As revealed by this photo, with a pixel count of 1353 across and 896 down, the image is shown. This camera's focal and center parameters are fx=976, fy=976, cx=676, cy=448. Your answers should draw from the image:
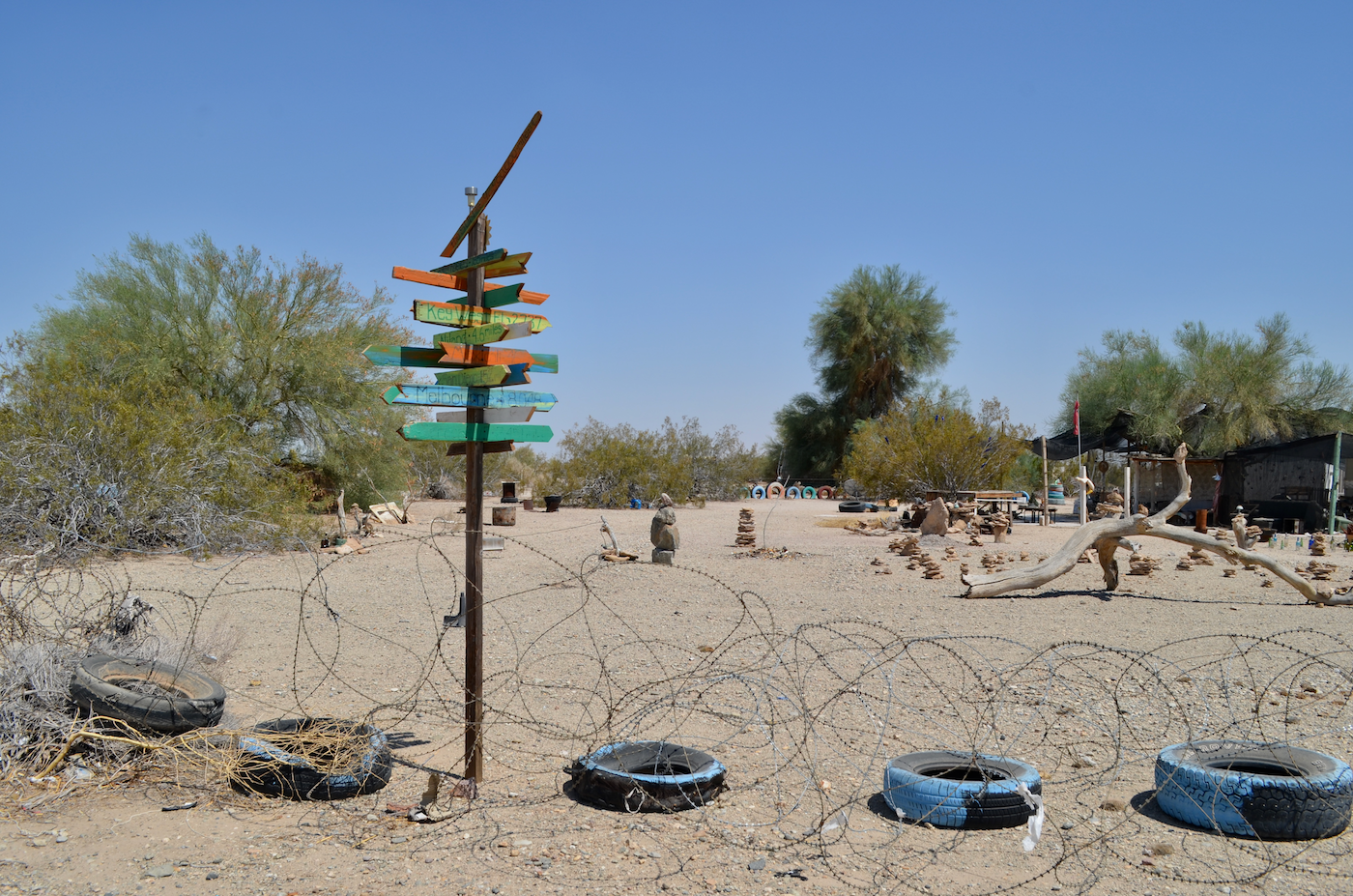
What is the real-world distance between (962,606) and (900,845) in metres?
7.60

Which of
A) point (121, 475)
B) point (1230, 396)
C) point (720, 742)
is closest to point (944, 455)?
point (1230, 396)

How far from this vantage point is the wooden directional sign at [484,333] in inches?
204

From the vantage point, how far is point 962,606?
1173 cm

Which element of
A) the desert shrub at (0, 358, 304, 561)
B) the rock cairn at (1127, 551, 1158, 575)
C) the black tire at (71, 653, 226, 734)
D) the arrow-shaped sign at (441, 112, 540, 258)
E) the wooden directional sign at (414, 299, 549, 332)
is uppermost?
the arrow-shaped sign at (441, 112, 540, 258)

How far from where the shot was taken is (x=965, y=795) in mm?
4672

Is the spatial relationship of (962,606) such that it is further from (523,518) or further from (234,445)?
(523,518)

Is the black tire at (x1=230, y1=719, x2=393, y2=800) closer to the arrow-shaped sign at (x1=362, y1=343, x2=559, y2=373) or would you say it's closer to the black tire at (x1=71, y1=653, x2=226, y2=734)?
the black tire at (x1=71, y1=653, x2=226, y2=734)

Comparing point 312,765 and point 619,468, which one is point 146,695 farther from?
point 619,468

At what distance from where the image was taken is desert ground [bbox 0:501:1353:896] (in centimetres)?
418

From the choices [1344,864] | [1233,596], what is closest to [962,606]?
[1233,596]

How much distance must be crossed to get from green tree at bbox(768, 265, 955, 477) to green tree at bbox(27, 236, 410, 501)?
33558 mm

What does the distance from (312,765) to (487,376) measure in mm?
2157

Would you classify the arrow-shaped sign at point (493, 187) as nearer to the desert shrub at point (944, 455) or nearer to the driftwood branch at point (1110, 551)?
the driftwood branch at point (1110, 551)

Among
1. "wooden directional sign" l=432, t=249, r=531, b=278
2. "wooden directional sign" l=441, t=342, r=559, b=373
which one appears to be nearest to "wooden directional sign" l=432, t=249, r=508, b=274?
"wooden directional sign" l=432, t=249, r=531, b=278
